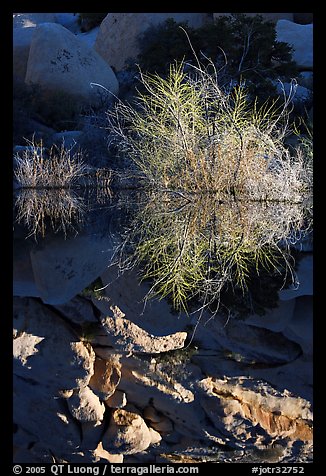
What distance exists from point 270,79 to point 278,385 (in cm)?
1275

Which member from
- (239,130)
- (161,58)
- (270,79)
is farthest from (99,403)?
(161,58)

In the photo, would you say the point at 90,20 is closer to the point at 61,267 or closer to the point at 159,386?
the point at 61,267

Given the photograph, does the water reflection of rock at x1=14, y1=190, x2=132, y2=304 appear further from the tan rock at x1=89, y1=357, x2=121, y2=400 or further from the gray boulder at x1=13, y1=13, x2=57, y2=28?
the gray boulder at x1=13, y1=13, x2=57, y2=28

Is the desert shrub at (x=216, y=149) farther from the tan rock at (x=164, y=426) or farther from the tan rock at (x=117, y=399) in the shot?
the tan rock at (x=164, y=426)

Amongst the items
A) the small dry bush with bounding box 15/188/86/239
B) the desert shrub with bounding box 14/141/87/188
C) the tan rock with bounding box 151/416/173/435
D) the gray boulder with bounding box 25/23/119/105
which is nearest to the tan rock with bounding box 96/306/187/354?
the tan rock with bounding box 151/416/173/435

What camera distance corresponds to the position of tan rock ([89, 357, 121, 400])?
144 inches

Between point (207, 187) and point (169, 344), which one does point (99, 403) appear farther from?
point (207, 187)

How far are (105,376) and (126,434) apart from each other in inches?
20.7

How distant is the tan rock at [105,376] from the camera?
144 inches

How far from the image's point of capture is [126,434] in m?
3.28

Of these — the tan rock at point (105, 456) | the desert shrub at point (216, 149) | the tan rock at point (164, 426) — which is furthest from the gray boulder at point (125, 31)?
the tan rock at point (105, 456)

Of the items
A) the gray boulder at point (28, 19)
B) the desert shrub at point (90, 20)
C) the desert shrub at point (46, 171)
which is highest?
the gray boulder at point (28, 19)

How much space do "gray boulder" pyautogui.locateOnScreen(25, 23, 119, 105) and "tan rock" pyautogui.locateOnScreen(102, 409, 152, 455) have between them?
46.9 feet

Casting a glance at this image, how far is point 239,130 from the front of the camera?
9.14m
